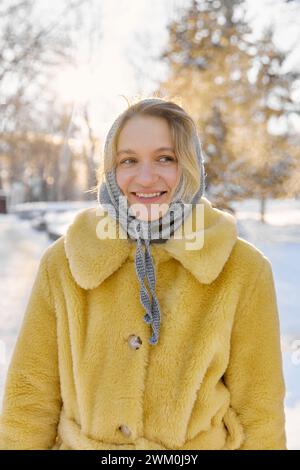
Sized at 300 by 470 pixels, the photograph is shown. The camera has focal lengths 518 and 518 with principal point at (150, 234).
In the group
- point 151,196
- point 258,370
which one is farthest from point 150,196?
point 258,370

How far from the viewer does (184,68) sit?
27.6ft

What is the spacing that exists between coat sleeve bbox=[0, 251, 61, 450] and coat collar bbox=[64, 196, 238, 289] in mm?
133

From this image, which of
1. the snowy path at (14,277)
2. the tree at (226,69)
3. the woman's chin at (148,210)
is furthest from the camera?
the tree at (226,69)

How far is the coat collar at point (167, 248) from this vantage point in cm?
150

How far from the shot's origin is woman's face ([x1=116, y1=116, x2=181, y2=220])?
59.7 inches

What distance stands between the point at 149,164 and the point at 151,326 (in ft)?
1.54

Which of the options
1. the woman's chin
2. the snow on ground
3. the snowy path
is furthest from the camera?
the snowy path

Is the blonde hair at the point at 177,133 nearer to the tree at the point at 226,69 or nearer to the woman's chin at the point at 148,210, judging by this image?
the woman's chin at the point at 148,210

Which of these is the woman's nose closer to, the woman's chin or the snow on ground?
the woman's chin

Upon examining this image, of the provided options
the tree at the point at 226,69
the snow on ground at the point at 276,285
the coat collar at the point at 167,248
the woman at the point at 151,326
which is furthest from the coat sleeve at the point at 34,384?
the tree at the point at 226,69

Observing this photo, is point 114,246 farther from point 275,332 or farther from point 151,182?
point 275,332

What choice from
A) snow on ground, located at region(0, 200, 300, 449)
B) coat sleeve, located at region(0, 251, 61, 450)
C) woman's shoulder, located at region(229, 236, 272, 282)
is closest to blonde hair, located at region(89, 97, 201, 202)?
woman's shoulder, located at region(229, 236, 272, 282)

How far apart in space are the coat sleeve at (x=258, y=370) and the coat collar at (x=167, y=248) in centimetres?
14
